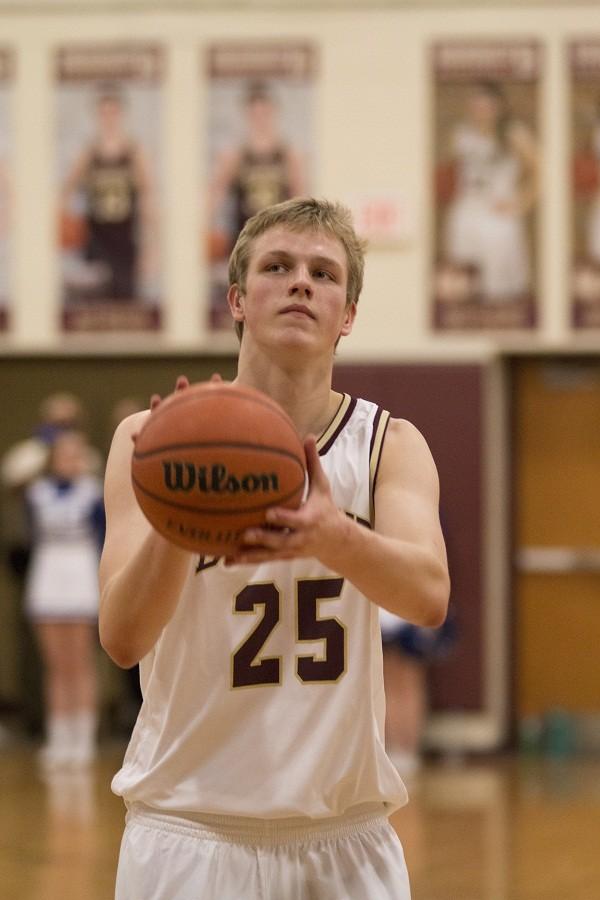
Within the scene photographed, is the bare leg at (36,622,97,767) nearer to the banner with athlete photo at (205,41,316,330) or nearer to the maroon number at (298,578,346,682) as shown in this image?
the banner with athlete photo at (205,41,316,330)

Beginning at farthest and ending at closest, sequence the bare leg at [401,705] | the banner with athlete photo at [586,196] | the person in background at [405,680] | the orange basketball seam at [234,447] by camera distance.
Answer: the banner with athlete photo at [586,196]
the bare leg at [401,705]
the person in background at [405,680]
the orange basketball seam at [234,447]

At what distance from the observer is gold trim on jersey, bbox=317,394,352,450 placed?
8.52ft

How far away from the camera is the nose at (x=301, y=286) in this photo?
248 cm

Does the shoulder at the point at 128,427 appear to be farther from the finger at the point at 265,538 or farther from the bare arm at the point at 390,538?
the finger at the point at 265,538

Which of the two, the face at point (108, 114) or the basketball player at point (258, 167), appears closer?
the basketball player at point (258, 167)

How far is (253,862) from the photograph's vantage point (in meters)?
2.46

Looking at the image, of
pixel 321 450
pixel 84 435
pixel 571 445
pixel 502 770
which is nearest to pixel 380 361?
pixel 571 445

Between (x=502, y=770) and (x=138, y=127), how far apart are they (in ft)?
16.0

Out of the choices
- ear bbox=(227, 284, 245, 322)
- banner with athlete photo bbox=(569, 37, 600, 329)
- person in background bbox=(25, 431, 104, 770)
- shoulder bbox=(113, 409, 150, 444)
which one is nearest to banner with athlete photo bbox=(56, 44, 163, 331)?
person in background bbox=(25, 431, 104, 770)

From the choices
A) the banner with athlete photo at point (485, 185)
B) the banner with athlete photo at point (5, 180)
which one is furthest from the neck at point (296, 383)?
the banner with athlete photo at point (5, 180)

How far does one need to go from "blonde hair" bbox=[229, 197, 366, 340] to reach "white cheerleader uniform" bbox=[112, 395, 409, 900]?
369 mm

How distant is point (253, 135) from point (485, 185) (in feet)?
5.26

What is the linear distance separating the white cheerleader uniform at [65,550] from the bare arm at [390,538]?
6.31 m

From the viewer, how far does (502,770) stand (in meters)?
8.54
